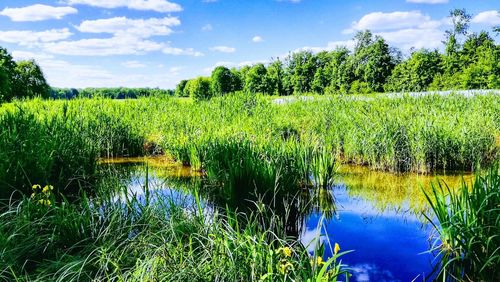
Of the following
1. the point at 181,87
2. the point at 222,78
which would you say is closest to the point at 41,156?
the point at 222,78

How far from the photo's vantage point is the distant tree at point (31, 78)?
3545 cm

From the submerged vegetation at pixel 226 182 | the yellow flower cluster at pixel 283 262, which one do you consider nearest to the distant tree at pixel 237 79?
the submerged vegetation at pixel 226 182

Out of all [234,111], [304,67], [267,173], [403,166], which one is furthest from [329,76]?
[267,173]

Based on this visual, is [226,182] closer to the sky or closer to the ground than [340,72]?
closer to the ground

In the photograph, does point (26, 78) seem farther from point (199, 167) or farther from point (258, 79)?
point (199, 167)

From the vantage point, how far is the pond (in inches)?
161

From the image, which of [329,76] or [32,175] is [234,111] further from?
[329,76]

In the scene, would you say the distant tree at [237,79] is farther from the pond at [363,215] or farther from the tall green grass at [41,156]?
the tall green grass at [41,156]

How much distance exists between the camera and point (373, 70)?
40.8 meters

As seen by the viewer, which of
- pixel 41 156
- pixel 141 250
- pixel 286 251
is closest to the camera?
pixel 286 251

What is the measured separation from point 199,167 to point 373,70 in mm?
35774

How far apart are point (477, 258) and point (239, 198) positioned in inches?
107

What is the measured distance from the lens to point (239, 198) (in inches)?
211

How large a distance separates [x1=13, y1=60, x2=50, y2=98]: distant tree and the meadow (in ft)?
82.9
